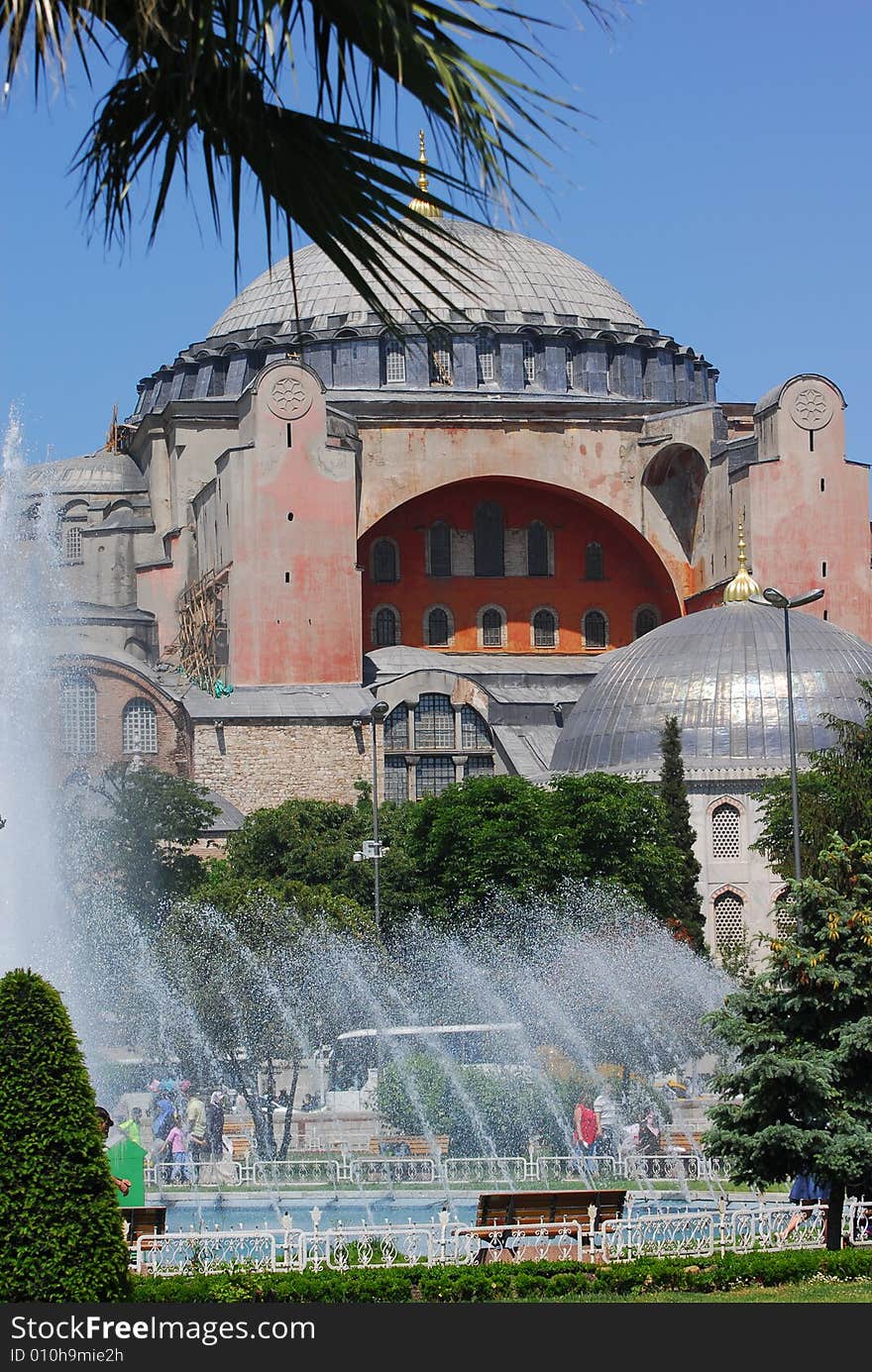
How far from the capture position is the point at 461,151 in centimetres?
506

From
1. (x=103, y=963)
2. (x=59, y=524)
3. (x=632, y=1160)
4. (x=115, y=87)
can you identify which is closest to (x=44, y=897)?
(x=103, y=963)

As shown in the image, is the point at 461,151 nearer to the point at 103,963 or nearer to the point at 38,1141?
the point at 38,1141

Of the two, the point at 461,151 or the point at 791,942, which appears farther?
the point at 791,942

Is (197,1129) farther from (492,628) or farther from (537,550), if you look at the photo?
(537,550)

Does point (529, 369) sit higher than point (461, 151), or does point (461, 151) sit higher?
point (529, 369)

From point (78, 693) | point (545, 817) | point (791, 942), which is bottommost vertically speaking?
point (791, 942)

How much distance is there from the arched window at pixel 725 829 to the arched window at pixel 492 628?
14.6 metres

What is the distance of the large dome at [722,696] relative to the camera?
161 ft

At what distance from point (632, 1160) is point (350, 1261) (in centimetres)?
943

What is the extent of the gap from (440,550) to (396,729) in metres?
10.7

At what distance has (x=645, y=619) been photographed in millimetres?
62812

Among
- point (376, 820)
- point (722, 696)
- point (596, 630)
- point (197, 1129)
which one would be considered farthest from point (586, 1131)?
point (596, 630)

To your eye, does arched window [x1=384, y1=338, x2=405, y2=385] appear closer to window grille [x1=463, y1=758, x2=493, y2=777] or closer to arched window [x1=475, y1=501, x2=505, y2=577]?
arched window [x1=475, y1=501, x2=505, y2=577]

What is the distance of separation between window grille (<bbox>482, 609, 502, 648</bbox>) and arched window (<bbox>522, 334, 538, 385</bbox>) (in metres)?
7.46
